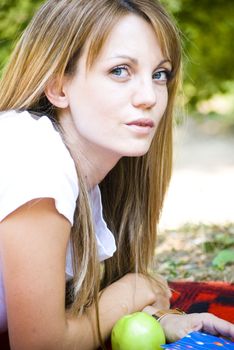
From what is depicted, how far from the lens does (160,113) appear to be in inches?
85.0

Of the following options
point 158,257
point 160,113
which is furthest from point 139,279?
point 158,257

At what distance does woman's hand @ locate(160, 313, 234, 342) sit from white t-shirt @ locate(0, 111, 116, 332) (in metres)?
0.51

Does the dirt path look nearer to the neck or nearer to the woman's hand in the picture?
the neck

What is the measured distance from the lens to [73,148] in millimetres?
2104

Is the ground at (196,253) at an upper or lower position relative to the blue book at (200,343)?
lower

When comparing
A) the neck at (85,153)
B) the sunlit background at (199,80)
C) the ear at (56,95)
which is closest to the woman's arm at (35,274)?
the neck at (85,153)

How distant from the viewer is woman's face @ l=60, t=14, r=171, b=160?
6.64 feet

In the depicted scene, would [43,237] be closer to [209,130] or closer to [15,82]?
[15,82]

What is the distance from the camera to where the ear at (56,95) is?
2127 millimetres

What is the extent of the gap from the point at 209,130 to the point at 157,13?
8694mm

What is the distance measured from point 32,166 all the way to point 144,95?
41cm

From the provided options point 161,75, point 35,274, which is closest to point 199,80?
point 161,75

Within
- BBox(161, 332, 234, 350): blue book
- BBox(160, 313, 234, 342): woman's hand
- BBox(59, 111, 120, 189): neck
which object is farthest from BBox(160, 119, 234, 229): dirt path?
BBox(161, 332, 234, 350): blue book

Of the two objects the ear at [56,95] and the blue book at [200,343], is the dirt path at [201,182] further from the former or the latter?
the blue book at [200,343]
